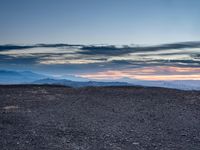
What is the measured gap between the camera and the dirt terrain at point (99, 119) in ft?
53.6

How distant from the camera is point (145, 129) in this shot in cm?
1925

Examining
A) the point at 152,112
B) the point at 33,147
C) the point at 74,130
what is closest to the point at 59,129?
the point at 74,130

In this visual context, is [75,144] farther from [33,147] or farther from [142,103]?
[142,103]

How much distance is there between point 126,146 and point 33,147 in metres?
4.66

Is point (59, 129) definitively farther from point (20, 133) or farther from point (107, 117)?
point (107, 117)

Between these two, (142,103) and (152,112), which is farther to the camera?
(142,103)

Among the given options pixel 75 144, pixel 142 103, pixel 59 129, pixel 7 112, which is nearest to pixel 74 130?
pixel 59 129

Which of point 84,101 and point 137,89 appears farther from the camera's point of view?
point 137,89

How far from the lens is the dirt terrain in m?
16.3

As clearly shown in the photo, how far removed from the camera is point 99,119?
2120 centimetres

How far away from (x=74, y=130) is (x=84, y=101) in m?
8.24

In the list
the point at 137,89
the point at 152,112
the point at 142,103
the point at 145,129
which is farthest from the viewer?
the point at 137,89

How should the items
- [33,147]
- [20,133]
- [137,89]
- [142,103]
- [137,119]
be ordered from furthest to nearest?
[137,89]
[142,103]
[137,119]
[20,133]
[33,147]

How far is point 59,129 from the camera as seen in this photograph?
1847 cm
